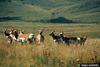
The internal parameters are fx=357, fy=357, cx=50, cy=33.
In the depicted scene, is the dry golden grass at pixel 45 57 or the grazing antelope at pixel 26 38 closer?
the dry golden grass at pixel 45 57

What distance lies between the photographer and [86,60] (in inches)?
433

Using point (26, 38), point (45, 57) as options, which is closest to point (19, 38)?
point (26, 38)

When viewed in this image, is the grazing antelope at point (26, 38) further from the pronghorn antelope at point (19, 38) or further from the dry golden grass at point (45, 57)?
the dry golden grass at point (45, 57)

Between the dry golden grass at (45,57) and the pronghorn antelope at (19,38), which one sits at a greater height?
the dry golden grass at (45,57)

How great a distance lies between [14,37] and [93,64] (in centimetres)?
739

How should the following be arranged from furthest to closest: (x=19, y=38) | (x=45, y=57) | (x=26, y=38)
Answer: (x=26, y=38) < (x=19, y=38) < (x=45, y=57)

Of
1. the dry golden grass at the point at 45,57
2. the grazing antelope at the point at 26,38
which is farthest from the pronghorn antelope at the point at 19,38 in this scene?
the dry golden grass at the point at 45,57

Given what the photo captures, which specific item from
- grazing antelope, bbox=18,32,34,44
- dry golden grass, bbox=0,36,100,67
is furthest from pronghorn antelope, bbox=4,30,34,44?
dry golden grass, bbox=0,36,100,67

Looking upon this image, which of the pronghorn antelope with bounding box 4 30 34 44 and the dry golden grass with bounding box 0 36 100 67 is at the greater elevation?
the dry golden grass with bounding box 0 36 100 67

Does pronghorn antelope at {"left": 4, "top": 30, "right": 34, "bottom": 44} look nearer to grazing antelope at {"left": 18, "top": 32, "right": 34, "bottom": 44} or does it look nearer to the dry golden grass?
grazing antelope at {"left": 18, "top": 32, "right": 34, "bottom": 44}

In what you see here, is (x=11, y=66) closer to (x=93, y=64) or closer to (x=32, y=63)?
(x=32, y=63)

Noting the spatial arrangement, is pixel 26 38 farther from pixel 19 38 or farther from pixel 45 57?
pixel 45 57

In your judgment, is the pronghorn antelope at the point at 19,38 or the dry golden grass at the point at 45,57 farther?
the pronghorn antelope at the point at 19,38

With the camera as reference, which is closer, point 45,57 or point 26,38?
point 45,57
